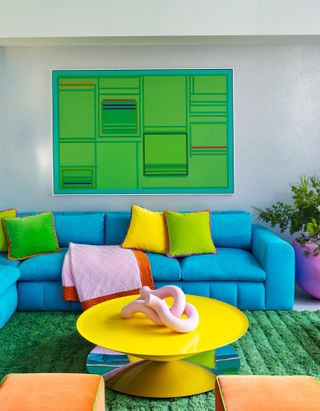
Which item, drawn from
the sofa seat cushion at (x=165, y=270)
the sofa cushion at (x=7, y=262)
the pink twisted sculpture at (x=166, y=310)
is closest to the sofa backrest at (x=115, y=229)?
the sofa cushion at (x=7, y=262)

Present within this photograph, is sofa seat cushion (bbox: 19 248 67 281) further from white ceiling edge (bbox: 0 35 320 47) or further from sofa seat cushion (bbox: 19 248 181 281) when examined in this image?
white ceiling edge (bbox: 0 35 320 47)

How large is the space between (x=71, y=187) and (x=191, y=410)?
3061mm

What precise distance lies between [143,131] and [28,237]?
1.64 m

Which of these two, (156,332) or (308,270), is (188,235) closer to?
(308,270)

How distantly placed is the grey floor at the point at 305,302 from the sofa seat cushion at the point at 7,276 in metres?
2.34

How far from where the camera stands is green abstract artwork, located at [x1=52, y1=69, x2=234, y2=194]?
4805mm

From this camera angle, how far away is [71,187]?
15.9 feet

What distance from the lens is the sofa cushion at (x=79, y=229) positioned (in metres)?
4.41

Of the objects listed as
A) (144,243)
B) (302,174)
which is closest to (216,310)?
(144,243)

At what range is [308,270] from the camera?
13.3ft

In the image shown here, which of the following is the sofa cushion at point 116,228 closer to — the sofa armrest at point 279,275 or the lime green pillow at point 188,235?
the lime green pillow at point 188,235

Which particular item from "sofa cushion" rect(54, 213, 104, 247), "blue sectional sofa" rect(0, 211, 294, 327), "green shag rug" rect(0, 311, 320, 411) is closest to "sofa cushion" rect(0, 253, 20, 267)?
"blue sectional sofa" rect(0, 211, 294, 327)

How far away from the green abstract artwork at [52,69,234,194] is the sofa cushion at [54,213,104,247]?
555mm

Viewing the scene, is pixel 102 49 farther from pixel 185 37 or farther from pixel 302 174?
pixel 302 174
